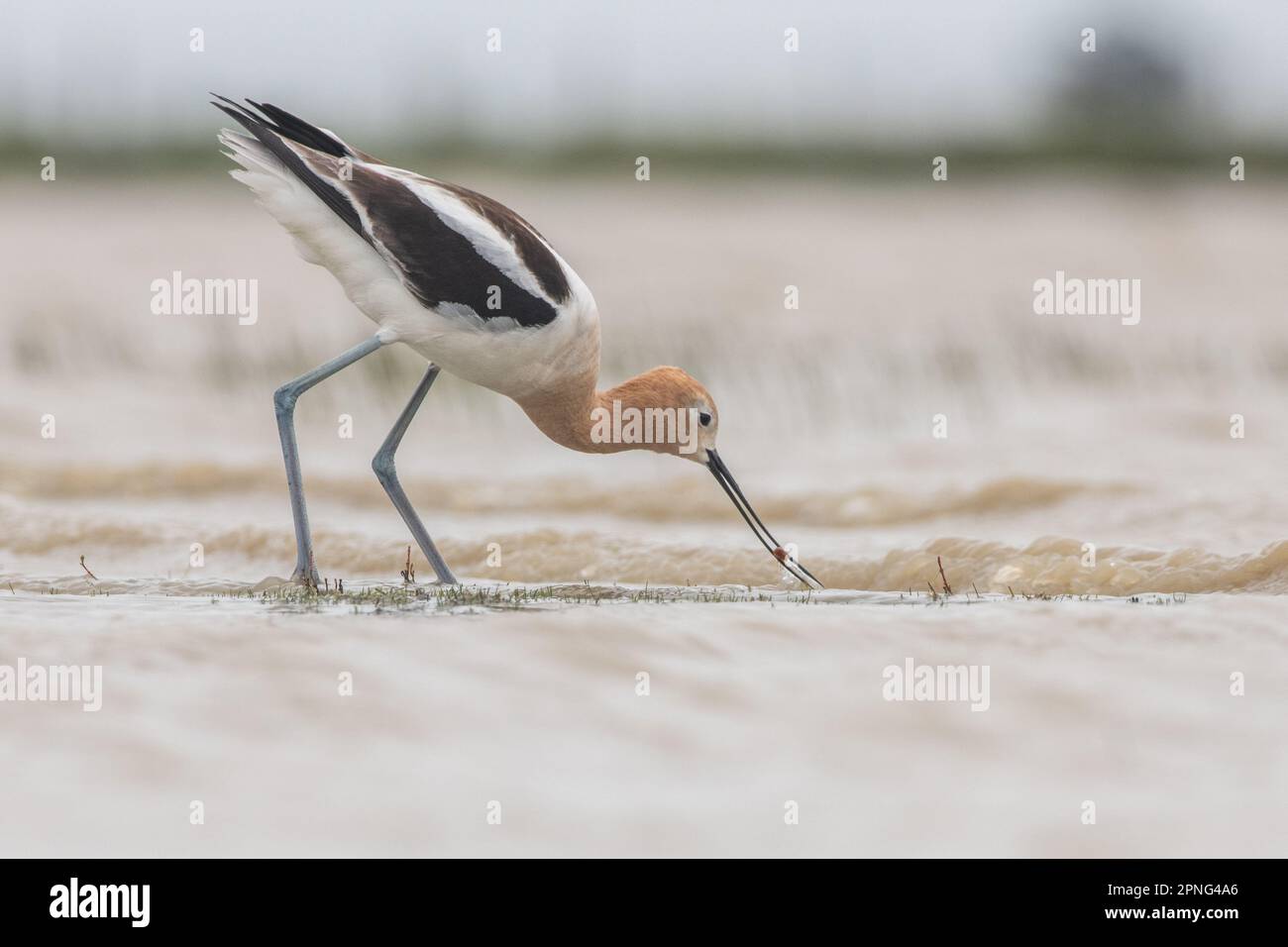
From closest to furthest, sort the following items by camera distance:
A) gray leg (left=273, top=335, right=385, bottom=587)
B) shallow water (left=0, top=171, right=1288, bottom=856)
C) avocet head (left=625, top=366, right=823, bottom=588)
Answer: shallow water (left=0, top=171, right=1288, bottom=856)
gray leg (left=273, top=335, right=385, bottom=587)
avocet head (left=625, top=366, right=823, bottom=588)

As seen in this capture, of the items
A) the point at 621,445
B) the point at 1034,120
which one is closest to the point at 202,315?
the point at 621,445

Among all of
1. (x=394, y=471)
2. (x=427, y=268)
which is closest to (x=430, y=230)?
(x=427, y=268)

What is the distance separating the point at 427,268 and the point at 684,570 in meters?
1.99

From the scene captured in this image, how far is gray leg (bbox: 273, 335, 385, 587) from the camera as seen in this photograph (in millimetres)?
5828

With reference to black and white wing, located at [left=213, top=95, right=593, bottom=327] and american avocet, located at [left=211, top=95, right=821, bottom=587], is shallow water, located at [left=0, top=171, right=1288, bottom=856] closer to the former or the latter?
american avocet, located at [left=211, top=95, right=821, bottom=587]

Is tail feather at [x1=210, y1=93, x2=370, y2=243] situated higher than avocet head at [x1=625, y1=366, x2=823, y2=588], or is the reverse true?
tail feather at [x1=210, y1=93, x2=370, y2=243]

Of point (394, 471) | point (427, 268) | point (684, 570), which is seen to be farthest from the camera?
point (684, 570)

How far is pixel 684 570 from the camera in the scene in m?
6.92

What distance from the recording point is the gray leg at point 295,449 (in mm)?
5828

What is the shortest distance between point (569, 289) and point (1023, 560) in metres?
2.26

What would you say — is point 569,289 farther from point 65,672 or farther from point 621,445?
point 65,672

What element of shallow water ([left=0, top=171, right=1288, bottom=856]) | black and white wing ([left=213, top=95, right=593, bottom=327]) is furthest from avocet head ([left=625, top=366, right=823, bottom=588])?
black and white wing ([left=213, top=95, right=593, bottom=327])

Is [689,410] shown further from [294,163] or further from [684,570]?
[294,163]

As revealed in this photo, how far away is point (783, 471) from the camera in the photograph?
909 cm
